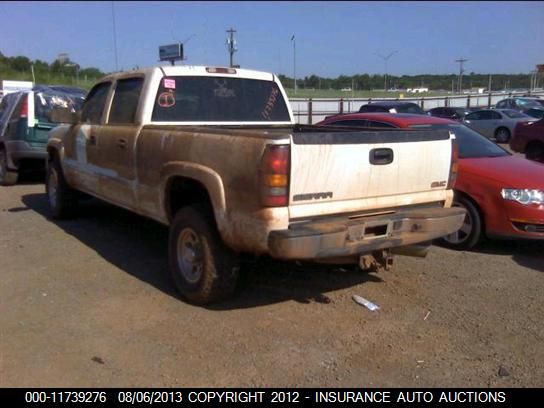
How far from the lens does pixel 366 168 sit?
13.4 feet

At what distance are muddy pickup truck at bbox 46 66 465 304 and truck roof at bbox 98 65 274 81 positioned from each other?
0.01 metres

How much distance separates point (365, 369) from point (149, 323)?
1653mm

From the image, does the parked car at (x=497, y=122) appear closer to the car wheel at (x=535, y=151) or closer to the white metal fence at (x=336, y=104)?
the white metal fence at (x=336, y=104)

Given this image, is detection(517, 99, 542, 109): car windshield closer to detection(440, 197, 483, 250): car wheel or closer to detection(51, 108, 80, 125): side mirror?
detection(440, 197, 483, 250): car wheel

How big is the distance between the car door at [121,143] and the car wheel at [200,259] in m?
0.96

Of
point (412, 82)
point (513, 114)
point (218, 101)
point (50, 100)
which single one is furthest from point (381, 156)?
point (412, 82)

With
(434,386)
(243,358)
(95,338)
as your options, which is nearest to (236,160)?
(243,358)

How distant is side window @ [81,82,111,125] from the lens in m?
6.22

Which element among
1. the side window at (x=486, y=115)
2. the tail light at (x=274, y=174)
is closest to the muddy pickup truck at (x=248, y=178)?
the tail light at (x=274, y=174)

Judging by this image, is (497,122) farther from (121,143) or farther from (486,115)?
(121,143)

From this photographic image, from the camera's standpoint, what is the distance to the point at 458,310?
4.46 metres

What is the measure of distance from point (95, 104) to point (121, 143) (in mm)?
1328

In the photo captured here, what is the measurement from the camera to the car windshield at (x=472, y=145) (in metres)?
6.79

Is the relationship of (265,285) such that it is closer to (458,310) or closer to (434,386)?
(458,310)
